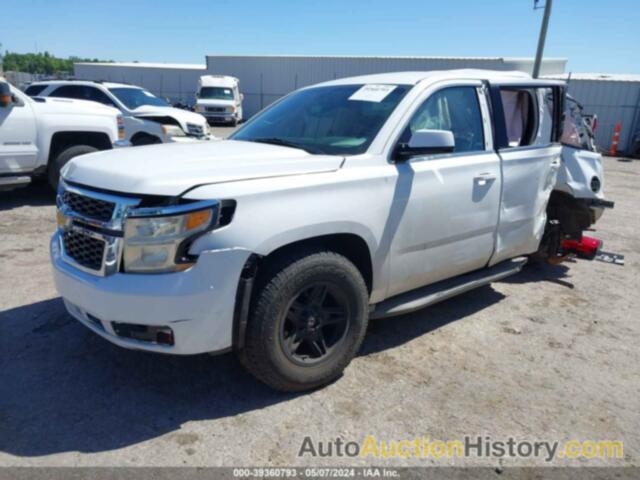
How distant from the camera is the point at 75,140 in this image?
789 cm

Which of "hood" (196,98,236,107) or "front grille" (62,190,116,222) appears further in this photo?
"hood" (196,98,236,107)

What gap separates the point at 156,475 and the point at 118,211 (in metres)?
1.31

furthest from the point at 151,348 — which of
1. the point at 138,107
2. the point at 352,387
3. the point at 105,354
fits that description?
the point at 138,107

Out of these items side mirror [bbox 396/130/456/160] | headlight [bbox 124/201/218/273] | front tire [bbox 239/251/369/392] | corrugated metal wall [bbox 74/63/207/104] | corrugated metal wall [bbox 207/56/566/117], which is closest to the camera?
headlight [bbox 124/201/218/273]

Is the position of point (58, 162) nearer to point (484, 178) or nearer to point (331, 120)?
point (331, 120)

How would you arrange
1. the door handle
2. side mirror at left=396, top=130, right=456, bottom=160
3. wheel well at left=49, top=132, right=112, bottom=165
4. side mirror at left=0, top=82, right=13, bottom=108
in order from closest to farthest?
side mirror at left=396, top=130, right=456, bottom=160
the door handle
side mirror at left=0, top=82, right=13, bottom=108
wheel well at left=49, top=132, right=112, bottom=165

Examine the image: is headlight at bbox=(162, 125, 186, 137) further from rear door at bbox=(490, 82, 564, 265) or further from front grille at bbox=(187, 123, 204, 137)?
rear door at bbox=(490, 82, 564, 265)

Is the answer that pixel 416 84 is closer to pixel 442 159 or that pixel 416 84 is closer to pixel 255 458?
pixel 442 159

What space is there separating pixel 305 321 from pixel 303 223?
2.04 ft

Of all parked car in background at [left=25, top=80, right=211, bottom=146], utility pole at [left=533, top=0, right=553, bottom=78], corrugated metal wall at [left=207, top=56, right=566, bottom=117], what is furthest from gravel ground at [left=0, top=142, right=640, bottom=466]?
corrugated metal wall at [left=207, top=56, right=566, bottom=117]

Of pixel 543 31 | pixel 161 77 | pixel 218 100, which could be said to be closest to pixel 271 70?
pixel 218 100

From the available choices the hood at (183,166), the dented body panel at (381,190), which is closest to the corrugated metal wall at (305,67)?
the dented body panel at (381,190)

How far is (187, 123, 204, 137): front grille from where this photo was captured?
10896 millimetres

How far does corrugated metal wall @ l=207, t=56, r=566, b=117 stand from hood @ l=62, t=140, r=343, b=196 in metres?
24.3
